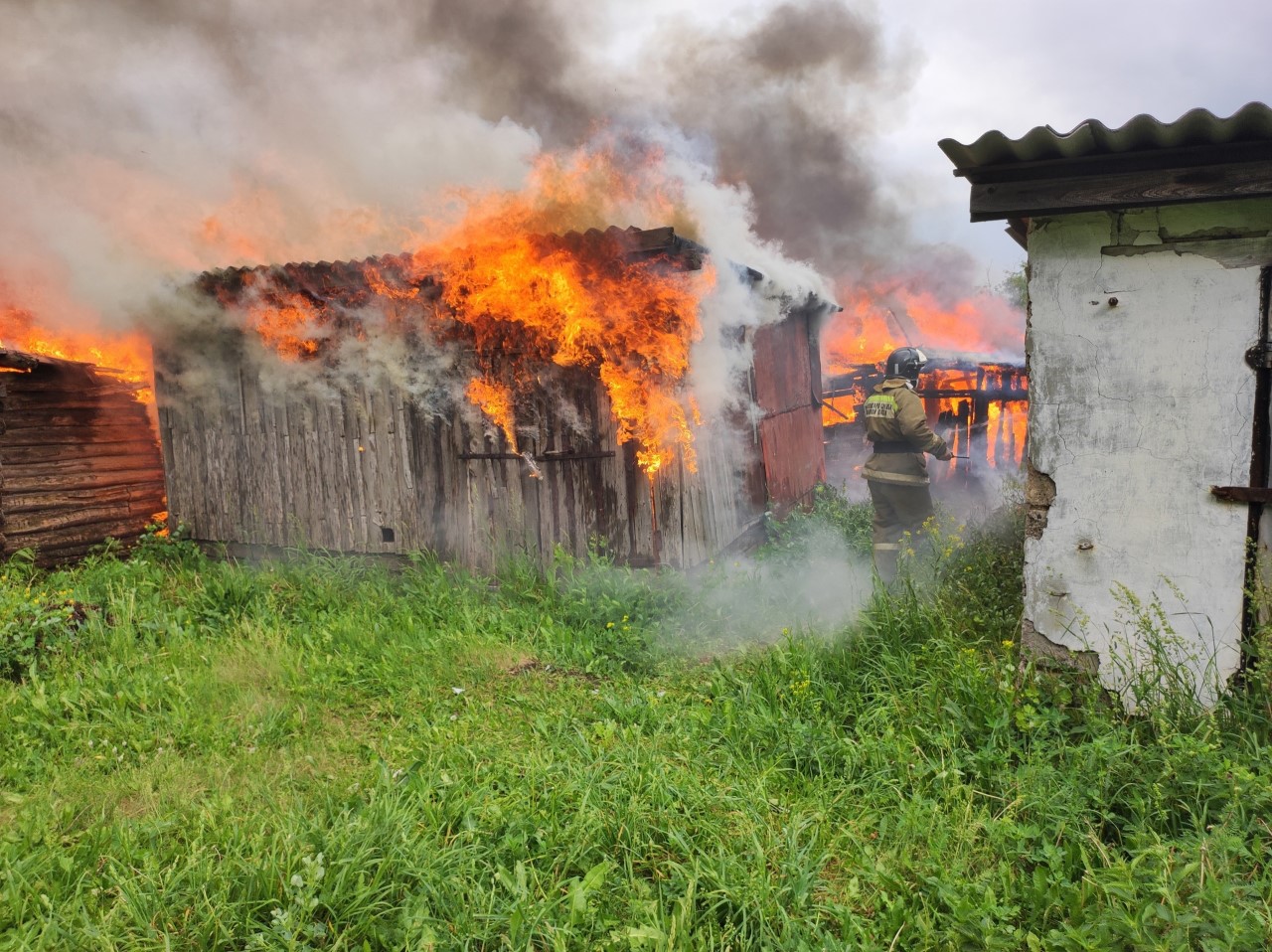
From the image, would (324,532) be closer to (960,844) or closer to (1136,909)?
(960,844)

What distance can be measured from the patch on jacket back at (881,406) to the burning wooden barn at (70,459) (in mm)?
9651

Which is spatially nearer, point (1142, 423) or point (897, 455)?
point (1142, 423)

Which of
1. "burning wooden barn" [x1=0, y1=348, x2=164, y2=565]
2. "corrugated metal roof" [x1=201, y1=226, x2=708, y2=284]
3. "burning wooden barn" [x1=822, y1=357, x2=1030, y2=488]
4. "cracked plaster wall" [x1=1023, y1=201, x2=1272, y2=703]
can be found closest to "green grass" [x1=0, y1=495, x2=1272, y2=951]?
"cracked plaster wall" [x1=1023, y1=201, x2=1272, y2=703]

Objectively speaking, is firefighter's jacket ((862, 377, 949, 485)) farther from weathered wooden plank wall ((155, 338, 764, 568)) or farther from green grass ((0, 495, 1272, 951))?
green grass ((0, 495, 1272, 951))

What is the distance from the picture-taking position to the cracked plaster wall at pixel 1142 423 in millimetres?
3686

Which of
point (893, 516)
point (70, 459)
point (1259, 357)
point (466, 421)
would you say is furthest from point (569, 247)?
point (70, 459)

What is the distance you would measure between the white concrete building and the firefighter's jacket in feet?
10.6

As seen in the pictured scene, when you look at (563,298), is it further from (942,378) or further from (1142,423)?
(942,378)

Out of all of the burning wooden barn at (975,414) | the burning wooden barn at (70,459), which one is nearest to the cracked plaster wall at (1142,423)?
the burning wooden barn at (975,414)

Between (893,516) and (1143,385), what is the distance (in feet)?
13.1

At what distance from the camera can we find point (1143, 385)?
3848 mm

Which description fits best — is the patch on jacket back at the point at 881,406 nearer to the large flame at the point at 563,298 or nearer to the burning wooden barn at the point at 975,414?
the large flame at the point at 563,298

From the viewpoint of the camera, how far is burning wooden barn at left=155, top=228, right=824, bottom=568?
6.84 metres

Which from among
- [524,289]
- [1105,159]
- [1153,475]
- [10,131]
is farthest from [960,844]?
[10,131]
